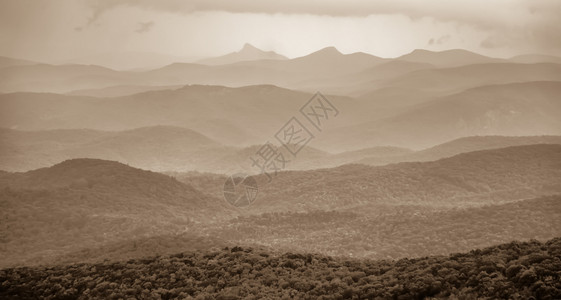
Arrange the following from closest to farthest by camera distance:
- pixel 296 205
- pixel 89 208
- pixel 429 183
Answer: pixel 89 208, pixel 296 205, pixel 429 183

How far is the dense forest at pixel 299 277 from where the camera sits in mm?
13750

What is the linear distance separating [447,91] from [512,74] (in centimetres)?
3676

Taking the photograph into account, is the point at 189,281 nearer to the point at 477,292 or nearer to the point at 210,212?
the point at 477,292

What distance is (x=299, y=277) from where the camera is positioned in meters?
18.2

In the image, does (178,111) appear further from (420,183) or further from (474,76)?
(474,76)

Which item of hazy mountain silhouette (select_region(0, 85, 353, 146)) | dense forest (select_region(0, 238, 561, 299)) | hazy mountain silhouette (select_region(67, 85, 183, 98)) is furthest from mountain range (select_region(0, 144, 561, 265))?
hazy mountain silhouette (select_region(67, 85, 183, 98))

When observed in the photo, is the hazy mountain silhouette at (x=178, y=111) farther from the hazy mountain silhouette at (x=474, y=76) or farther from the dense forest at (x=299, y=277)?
the dense forest at (x=299, y=277)

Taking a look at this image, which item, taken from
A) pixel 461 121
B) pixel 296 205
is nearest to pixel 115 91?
pixel 461 121

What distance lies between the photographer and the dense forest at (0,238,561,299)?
13750 millimetres

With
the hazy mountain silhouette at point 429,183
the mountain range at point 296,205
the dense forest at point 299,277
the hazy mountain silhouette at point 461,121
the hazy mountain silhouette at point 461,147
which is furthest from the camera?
the hazy mountain silhouette at point 461,121

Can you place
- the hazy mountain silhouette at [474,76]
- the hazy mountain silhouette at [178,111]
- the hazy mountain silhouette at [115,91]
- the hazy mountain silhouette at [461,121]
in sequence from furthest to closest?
1. the hazy mountain silhouette at [474,76]
2. the hazy mountain silhouette at [115,91]
3. the hazy mountain silhouette at [178,111]
4. the hazy mountain silhouette at [461,121]

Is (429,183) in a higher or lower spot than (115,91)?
lower

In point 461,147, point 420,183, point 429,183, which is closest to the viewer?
point 429,183

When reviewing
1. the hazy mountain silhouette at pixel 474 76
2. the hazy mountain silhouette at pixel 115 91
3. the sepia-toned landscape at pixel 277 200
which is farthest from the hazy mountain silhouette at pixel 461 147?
the hazy mountain silhouette at pixel 115 91
